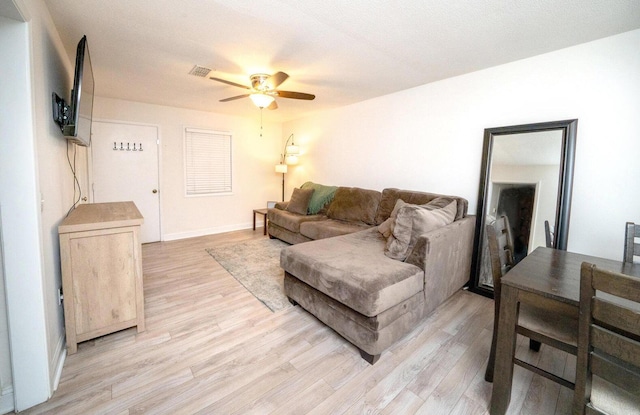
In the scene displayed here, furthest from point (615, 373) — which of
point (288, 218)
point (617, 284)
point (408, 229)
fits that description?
point (288, 218)

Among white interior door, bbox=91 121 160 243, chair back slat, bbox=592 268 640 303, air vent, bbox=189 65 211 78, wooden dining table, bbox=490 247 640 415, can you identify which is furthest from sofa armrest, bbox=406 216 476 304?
white interior door, bbox=91 121 160 243

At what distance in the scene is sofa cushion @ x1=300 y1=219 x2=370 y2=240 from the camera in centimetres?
350

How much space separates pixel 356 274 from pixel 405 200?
1717 mm

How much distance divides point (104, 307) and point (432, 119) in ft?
12.2

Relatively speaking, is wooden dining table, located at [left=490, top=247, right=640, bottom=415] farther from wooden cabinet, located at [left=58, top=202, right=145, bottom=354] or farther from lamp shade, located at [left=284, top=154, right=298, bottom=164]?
lamp shade, located at [left=284, top=154, right=298, bottom=164]

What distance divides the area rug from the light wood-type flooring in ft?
0.60

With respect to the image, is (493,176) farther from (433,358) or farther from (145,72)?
(145,72)

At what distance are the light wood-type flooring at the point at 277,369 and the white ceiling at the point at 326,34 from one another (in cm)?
237

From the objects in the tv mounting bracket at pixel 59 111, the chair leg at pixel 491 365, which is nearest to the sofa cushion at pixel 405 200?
Result: the chair leg at pixel 491 365

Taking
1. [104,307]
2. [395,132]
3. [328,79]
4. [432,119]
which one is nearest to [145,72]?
[328,79]

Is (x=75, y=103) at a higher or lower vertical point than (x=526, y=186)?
higher

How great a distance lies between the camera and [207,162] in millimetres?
5086

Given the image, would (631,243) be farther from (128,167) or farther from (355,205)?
(128,167)

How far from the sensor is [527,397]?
1.51m
